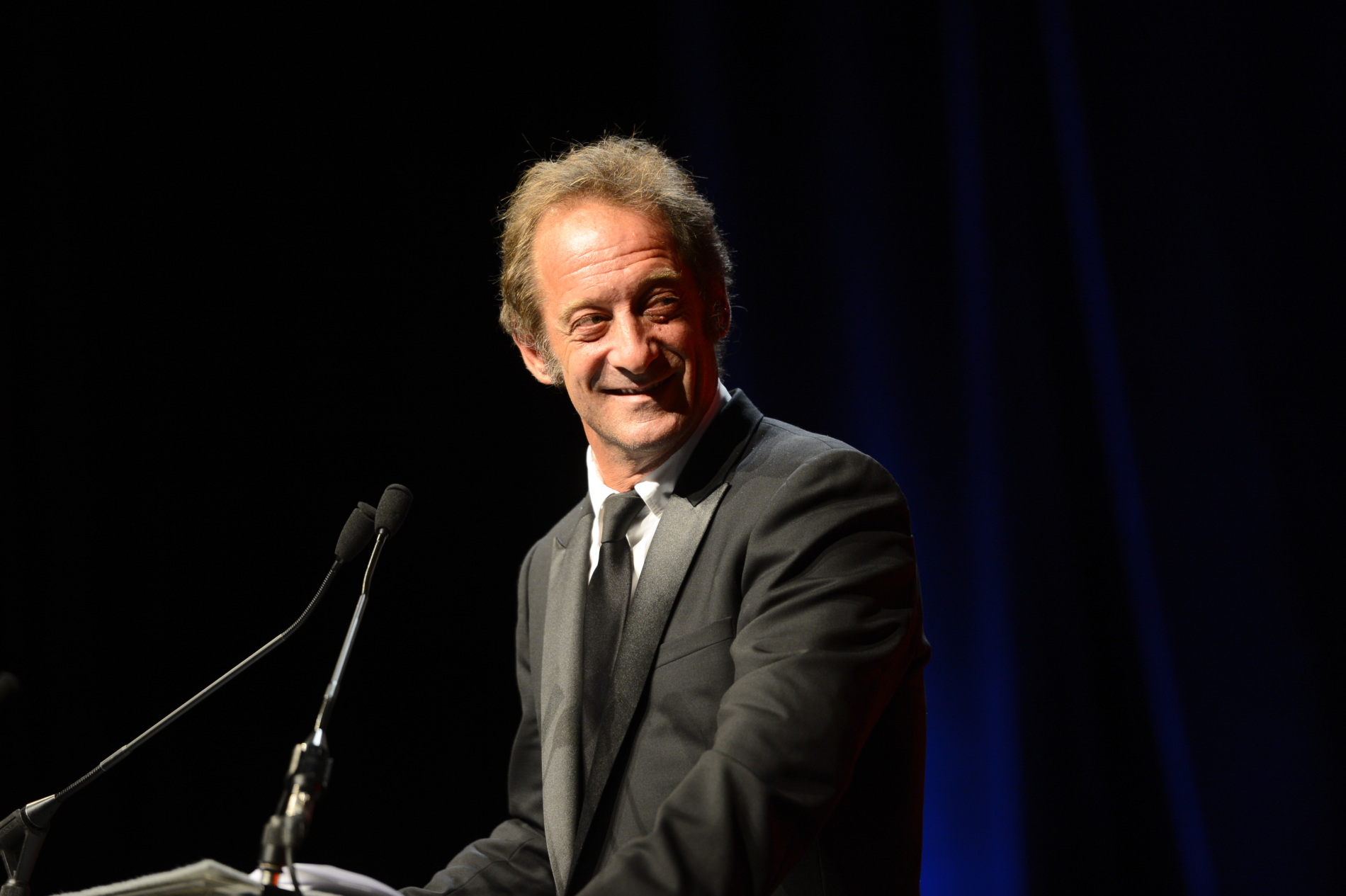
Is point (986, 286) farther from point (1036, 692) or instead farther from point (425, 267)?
point (425, 267)

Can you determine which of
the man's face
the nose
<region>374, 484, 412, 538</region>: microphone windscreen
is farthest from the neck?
<region>374, 484, 412, 538</region>: microphone windscreen

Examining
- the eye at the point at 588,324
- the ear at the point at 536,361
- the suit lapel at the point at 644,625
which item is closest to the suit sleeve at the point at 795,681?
the suit lapel at the point at 644,625

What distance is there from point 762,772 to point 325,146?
2391mm

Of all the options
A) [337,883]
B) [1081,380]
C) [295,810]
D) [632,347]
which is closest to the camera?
[295,810]

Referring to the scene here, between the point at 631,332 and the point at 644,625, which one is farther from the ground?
the point at 631,332

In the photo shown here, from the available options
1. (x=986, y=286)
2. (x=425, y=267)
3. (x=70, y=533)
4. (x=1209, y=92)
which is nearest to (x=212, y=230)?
(x=425, y=267)

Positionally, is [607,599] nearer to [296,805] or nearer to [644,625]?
[644,625]

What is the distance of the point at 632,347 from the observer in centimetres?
163

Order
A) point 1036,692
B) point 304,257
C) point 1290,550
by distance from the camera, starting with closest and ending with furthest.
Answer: point 1290,550
point 1036,692
point 304,257

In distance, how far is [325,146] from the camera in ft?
9.59

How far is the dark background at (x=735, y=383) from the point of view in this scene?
7.47ft

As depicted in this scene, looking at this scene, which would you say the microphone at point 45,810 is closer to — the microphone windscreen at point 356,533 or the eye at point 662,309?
the microphone windscreen at point 356,533

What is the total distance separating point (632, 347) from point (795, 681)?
2.07 ft

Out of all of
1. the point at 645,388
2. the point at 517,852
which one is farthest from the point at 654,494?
the point at 517,852
